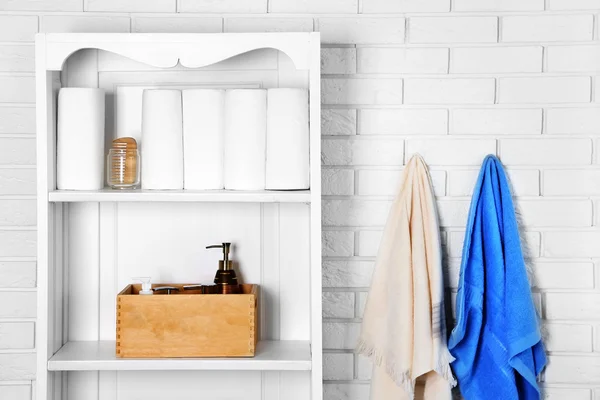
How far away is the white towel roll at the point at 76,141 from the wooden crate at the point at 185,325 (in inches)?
10.1

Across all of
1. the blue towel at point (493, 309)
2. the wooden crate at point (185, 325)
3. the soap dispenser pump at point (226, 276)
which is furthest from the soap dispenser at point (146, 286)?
the blue towel at point (493, 309)

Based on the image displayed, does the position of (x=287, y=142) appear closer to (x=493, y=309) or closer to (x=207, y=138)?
(x=207, y=138)

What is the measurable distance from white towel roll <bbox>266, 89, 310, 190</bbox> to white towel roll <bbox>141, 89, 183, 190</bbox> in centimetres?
20

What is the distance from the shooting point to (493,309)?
5.23 feet

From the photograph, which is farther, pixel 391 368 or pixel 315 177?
pixel 391 368

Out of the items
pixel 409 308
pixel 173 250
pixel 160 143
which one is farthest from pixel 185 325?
pixel 409 308

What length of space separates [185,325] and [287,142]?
0.43 metres

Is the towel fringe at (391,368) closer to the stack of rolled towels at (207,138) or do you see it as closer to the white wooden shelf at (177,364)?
the white wooden shelf at (177,364)

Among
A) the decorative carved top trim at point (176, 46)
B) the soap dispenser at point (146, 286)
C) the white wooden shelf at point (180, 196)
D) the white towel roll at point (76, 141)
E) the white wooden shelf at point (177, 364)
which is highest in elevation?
the decorative carved top trim at point (176, 46)

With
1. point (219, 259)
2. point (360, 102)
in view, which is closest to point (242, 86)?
point (360, 102)

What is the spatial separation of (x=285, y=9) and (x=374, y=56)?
0.23 metres

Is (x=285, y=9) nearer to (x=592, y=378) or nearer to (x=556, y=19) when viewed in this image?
(x=556, y=19)

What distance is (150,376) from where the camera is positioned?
5.52ft

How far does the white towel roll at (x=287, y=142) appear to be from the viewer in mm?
1511
